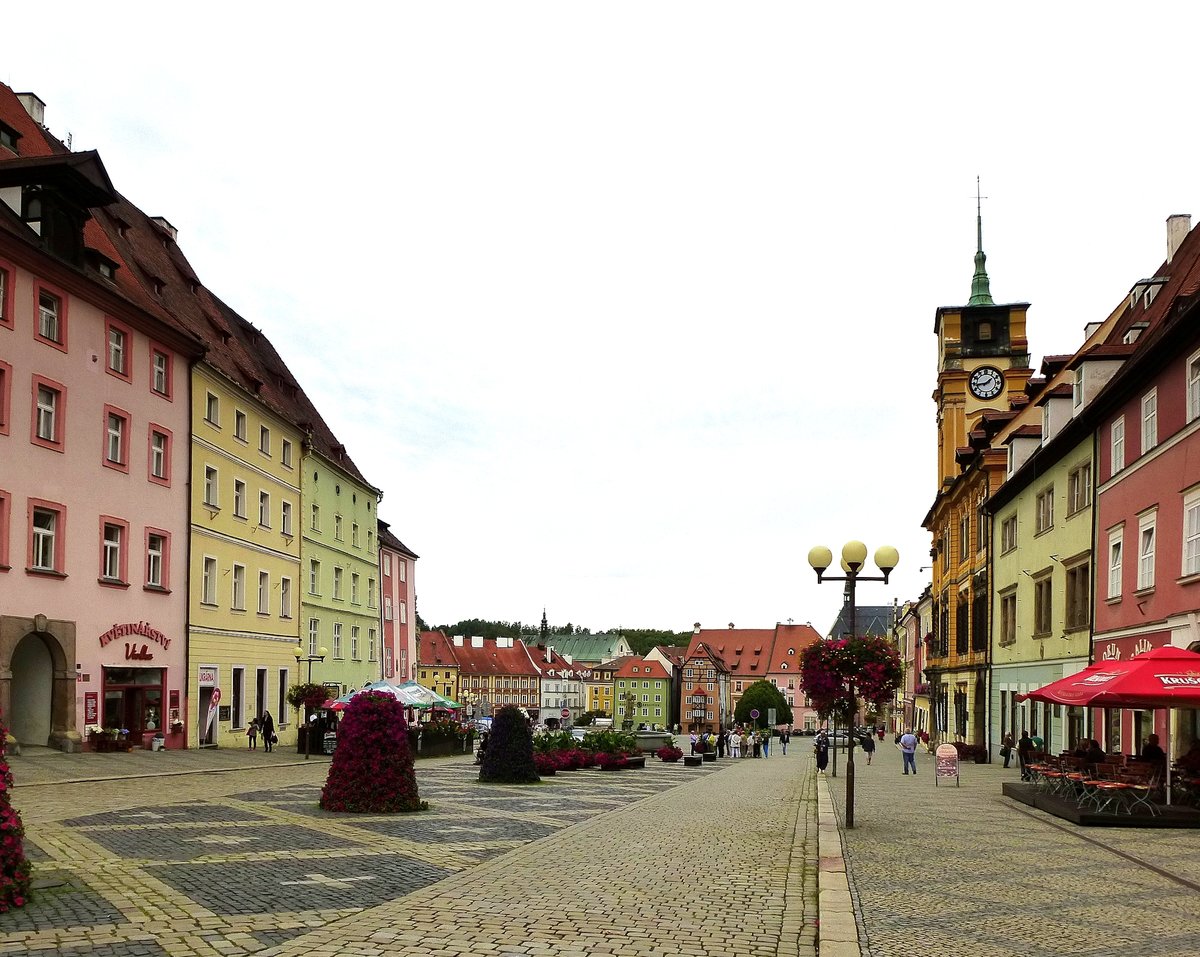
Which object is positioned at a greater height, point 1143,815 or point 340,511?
point 340,511

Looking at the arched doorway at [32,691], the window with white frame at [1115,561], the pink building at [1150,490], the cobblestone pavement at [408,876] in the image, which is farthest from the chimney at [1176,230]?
the arched doorway at [32,691]

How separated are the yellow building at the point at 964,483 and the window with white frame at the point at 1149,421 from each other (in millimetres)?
25198

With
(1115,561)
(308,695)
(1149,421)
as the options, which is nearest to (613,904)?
(1149,421)

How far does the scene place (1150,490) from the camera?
88.7 feet

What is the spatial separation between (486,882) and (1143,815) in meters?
12.4

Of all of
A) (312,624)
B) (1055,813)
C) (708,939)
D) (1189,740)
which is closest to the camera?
(708,939)

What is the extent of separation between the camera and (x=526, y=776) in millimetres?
27781

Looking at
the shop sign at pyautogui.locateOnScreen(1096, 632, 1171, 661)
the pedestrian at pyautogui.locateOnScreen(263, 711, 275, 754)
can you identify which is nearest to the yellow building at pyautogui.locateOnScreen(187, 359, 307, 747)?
the pedestrian at pyautogui.locateOnScreen(263, 711, 275, 754)

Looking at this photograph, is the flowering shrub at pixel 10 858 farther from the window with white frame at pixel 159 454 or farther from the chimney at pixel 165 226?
the chimney at pixel 165 226

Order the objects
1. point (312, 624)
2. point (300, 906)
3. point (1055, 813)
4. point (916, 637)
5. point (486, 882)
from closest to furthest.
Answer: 1. point (300, 906)
2. point (486, 882)
3. point (1055, 813)
4. point (312, 624)
5. point (916, 637)

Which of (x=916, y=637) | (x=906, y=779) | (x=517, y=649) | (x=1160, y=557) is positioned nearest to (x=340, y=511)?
(x=906, y=779)

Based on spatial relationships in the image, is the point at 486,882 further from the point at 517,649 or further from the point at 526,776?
the point at 517,649

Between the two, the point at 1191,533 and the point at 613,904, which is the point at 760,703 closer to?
the point at 1191,533

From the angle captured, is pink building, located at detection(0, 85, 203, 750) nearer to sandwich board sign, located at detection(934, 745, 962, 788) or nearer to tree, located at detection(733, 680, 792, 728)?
sandwich board sign, located at detection(934, 745, 962, 788)
